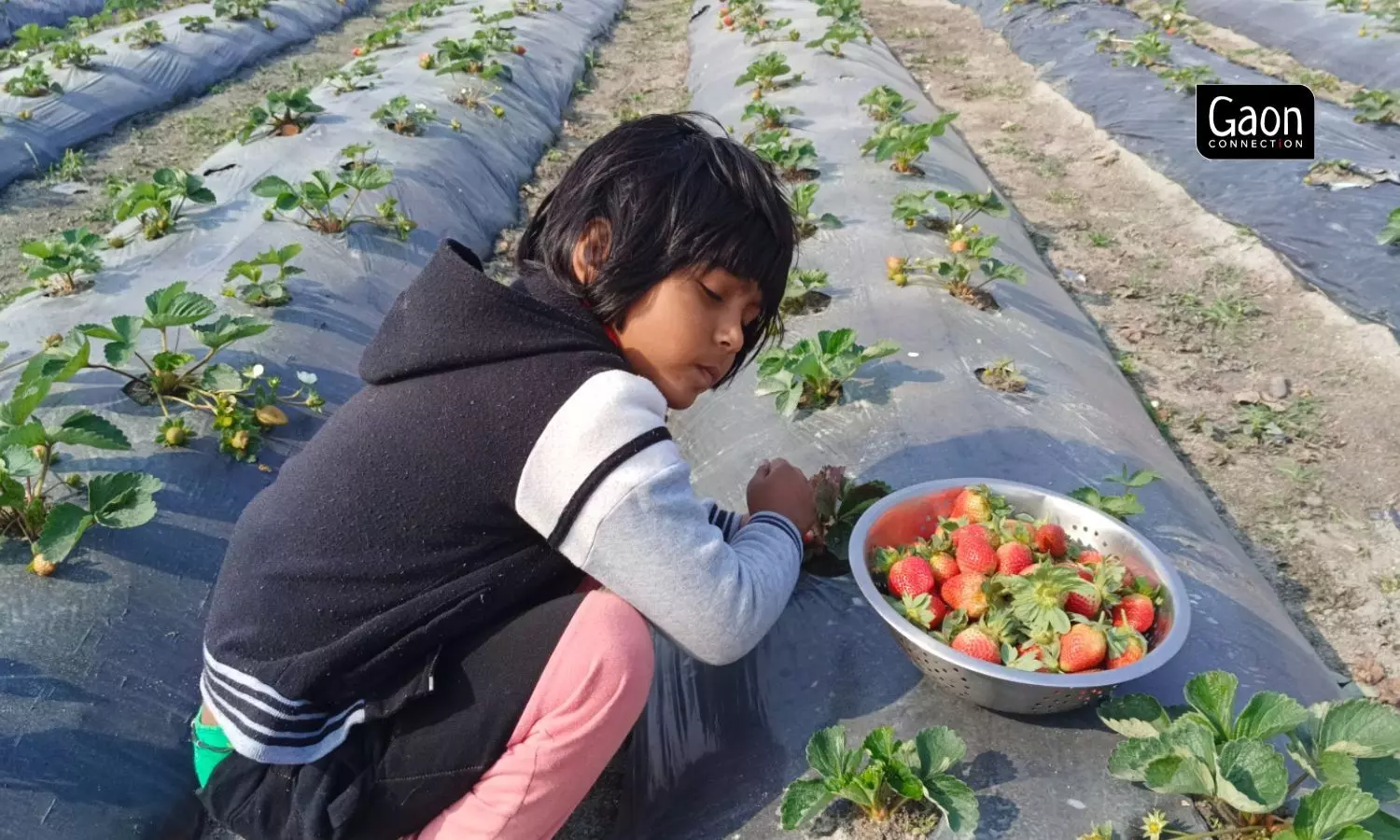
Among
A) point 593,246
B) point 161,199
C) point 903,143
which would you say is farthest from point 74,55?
point 593,246

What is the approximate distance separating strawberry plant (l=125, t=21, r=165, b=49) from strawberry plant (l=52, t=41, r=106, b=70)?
617 millimetres

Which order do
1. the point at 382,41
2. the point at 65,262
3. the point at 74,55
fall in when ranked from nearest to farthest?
the point at 65,262, the point at 74,55, the point at 382,41

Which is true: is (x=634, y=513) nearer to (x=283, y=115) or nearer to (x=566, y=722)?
(x=566, y=722)

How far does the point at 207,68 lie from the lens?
8.36 metres

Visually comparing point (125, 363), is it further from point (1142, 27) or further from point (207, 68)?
point (1142, 27)

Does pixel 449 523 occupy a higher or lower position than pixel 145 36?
higher

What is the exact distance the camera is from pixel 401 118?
5445mm

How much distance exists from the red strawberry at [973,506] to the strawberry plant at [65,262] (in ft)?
10.4

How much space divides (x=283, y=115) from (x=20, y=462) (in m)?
3.78

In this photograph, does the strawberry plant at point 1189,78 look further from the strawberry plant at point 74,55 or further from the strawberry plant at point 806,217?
the strawberry plant at point 74,55

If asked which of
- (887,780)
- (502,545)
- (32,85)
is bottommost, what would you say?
(32,85)

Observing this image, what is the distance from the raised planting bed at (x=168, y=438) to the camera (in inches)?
Answer: 78.1

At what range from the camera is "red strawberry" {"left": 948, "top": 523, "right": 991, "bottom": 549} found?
187 cm

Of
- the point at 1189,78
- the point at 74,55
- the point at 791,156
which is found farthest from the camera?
the point at 74,55
